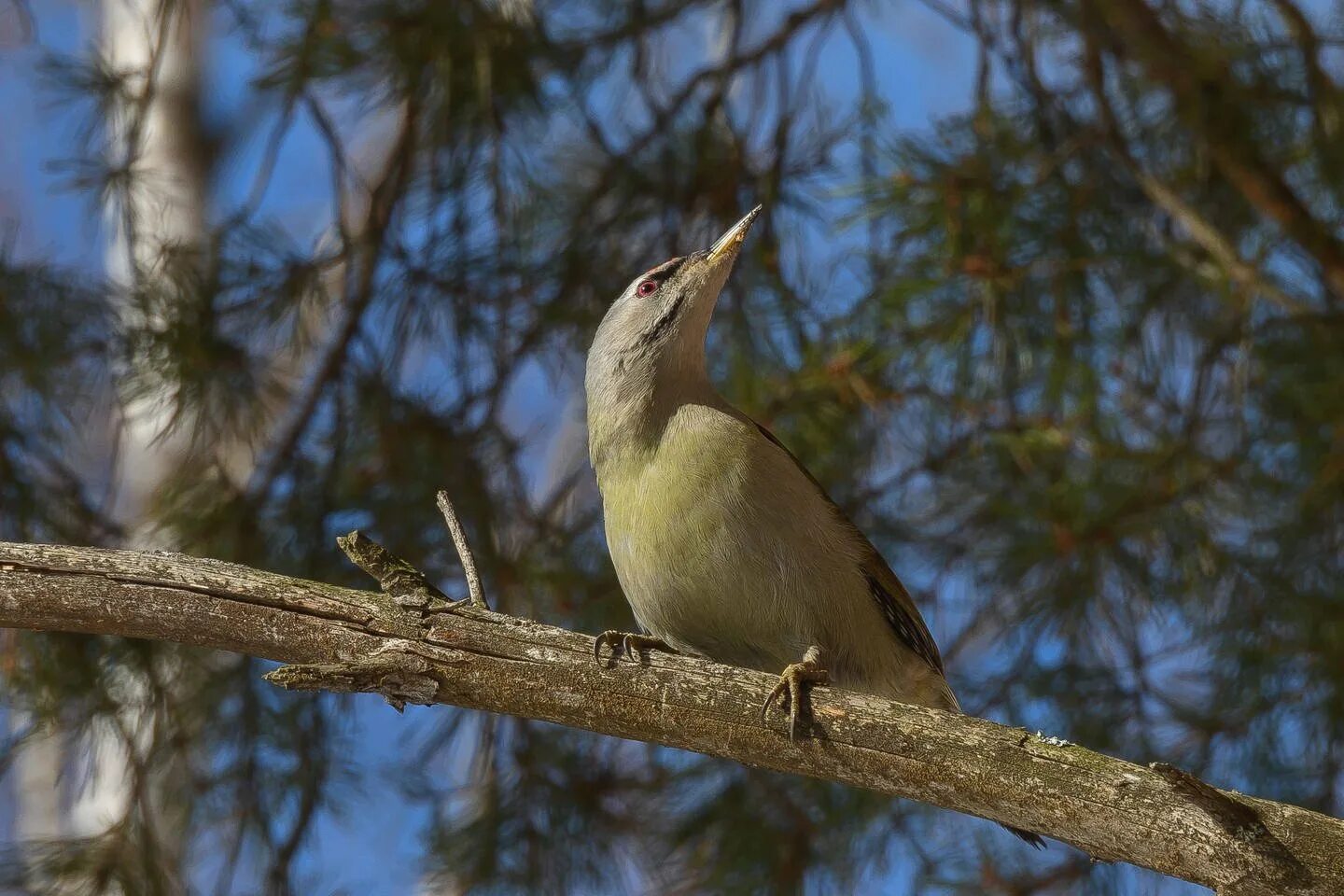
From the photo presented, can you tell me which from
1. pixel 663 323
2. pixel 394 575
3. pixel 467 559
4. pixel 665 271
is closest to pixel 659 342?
pixel 663 323

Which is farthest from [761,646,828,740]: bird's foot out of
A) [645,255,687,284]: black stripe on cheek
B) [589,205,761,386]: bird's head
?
[645,255,687,284]: black stripe on cheek

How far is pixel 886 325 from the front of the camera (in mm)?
4184

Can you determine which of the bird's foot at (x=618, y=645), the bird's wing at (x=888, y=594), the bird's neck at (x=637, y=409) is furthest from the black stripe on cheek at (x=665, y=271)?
the bird's foot at (x=618, y=645)

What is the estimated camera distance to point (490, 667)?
8.09 ft

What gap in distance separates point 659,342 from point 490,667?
4.68 feet

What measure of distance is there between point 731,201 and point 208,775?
229 centimetres

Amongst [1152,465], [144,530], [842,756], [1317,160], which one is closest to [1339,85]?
[1317,160]

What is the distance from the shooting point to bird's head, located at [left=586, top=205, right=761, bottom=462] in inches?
141

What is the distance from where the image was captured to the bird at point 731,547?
3145 mm

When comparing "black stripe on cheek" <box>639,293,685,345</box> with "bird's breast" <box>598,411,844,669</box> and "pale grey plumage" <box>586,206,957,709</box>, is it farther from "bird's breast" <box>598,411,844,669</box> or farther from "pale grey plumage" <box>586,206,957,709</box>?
"bird's breast" <box>598,411,844,669</box>

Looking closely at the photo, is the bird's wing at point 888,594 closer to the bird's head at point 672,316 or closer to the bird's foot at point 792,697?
the bird's head at point 672,316

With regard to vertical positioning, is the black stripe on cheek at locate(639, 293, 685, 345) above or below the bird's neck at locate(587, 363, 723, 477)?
above

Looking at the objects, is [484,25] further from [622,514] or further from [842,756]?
[842,756]

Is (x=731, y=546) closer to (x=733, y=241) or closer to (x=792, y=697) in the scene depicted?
(x=792, y=697)
